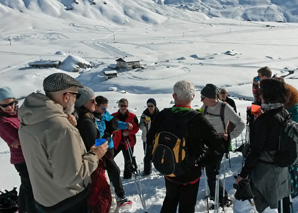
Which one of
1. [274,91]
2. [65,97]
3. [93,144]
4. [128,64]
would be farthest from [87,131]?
[128,64]

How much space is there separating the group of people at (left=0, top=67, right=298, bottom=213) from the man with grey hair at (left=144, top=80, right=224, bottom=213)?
Answer: 0.4 inches

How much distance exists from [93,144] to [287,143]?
2.21 meters

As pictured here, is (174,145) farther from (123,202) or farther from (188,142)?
(123,202)

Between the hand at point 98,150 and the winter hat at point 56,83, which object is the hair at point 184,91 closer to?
the hand at point 98,150

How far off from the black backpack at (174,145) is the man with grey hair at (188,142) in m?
0.02

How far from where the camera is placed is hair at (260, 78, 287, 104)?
→ 3.12 meters

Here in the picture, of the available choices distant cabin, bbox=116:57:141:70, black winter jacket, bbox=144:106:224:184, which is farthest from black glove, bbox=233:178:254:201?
distant cabin, bbox=116:57:141:70

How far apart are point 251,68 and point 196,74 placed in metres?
9.70

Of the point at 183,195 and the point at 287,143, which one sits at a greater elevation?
the point at 287,143

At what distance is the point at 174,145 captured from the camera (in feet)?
10.3

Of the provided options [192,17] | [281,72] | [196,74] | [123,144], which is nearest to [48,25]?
[192,17]

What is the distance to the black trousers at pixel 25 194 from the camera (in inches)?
150

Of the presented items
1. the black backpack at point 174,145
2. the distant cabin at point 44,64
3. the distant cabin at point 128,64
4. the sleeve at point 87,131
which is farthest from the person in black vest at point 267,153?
the distant cabin at point 44,64

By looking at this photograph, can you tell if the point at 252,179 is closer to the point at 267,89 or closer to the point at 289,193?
the point at 289,193
